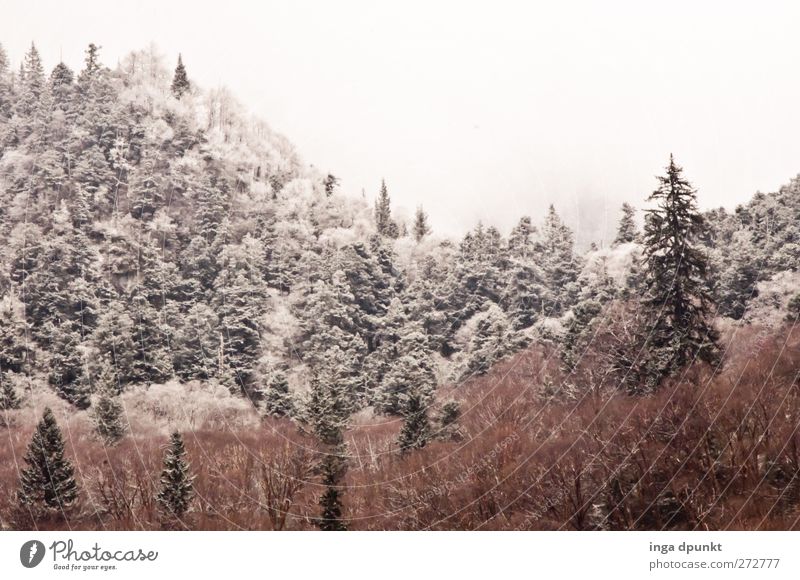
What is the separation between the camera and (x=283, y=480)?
1276 centimetres

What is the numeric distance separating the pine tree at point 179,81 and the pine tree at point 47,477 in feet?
128

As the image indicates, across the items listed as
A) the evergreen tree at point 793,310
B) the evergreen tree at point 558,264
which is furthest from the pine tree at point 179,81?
the evergreen tree at point 793,310

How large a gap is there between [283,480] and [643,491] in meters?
7.39

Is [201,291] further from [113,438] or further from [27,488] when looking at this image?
[27,488]

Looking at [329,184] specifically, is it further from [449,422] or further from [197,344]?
[449,422]

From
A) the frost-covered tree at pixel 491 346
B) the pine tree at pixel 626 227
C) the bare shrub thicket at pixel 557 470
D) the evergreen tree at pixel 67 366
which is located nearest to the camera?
the bare shrub thicket at pixel 557 470

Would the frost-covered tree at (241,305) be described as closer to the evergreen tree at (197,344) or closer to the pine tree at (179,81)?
the evergreen tree at (197,344)

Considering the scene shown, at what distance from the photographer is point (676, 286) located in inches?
524

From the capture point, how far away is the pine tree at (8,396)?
22.2m

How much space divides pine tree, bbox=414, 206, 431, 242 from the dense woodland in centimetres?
19

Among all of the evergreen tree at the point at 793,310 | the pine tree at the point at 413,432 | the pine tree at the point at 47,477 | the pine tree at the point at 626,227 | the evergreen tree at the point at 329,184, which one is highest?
the evergreen tree at the point at 329,184

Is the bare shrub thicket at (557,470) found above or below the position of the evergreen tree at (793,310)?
below

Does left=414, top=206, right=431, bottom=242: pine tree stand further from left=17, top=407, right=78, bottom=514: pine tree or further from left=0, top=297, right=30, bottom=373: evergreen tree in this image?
left=17, top=407, right=78, bottom=514: pine tree
